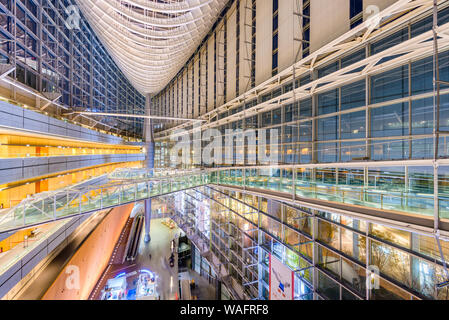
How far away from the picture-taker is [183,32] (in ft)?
53.8

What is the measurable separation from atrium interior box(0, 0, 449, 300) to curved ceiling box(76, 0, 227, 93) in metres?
0.16

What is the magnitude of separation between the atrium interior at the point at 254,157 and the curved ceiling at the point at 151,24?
16 cm

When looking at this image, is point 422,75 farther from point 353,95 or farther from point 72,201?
point 72,201

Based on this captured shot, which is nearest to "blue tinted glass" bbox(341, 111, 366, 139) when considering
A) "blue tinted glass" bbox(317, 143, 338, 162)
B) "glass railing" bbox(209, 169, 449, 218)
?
"blue tinted glass" bbox(317, 143, 338, 162)

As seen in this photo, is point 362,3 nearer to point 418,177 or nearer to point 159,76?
point 418,177

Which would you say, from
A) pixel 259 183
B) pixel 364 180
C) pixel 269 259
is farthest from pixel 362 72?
pixel 269 259

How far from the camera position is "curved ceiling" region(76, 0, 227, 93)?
12977 millimetres

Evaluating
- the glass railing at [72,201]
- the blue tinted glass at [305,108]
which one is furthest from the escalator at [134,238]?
the blue tinted glass at [305,108]

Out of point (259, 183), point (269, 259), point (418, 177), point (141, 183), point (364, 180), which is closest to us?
point (418, 177)

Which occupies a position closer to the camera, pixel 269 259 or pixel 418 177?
pixel 418 177

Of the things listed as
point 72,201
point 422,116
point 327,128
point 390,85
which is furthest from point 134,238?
point 422,116

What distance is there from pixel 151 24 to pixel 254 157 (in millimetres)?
11776

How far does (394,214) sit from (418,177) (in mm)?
1825

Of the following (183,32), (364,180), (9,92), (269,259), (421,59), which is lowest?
(269,259)
